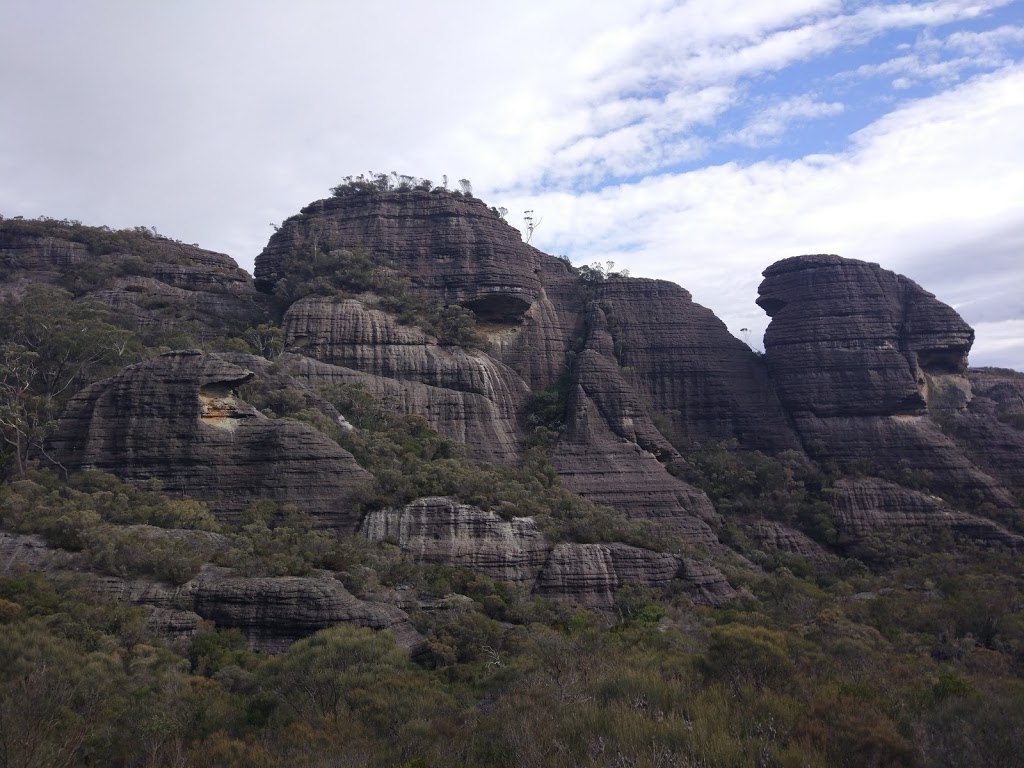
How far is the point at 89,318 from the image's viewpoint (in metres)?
50.5

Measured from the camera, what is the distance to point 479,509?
126ft

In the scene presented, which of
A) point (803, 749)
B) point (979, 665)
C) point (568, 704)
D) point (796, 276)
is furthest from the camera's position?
point (796, 276)

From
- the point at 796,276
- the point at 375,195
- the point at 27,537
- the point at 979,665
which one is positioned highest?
the point at 375,195

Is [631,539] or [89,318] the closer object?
[631,539]

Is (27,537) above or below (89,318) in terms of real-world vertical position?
below

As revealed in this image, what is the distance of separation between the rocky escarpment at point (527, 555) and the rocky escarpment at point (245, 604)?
7.61 m

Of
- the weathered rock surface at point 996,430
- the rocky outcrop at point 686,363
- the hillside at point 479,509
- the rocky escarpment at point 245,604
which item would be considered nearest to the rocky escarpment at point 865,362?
the hillside at point 479,509

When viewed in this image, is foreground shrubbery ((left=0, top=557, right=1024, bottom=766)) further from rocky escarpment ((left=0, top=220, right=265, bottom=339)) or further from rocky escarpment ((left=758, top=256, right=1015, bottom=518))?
rocky escarpment ((left=0, top=220, right=265, bottom=339))

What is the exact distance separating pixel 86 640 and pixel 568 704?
15620 millimetres

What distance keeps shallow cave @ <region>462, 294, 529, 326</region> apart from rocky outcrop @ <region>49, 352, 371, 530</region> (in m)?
23.9

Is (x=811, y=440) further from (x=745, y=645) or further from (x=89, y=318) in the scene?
(x=89, y=318)

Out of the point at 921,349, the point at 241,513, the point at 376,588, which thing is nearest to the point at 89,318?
the point at 241,513

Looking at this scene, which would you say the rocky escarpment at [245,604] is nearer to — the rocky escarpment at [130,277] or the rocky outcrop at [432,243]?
the rocky escarpment at [130,277]

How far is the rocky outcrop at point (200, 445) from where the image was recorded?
122 ft
